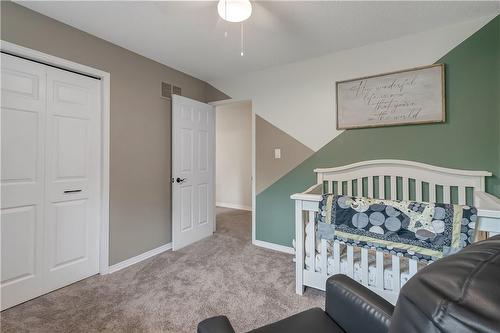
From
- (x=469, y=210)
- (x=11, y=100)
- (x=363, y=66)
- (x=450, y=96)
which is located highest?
(x=363, y=66)

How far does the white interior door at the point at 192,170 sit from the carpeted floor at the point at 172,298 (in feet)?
1.63

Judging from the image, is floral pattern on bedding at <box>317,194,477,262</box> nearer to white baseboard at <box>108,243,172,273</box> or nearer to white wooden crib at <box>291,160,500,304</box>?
white wooden crib at <box>291,160,500,304</box>

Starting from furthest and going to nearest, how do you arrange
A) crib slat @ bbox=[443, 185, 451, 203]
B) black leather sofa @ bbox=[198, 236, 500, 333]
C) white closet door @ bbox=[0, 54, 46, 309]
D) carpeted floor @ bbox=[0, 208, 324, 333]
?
crib slat @ bbox=[443, 185, 451, 203], white closet door @ bbox=[0, 54, 46, 309], carpeted floor @ bbox=[0, 208, 324, 333], black leather sofa @ bbox=[198, 236, 500, 333]

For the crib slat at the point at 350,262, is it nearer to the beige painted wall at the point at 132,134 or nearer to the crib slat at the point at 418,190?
the crib slat at the point at 418,190

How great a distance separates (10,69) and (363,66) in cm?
312

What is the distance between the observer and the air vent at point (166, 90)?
2932 mm

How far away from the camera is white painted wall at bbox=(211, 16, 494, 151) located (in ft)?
7.21

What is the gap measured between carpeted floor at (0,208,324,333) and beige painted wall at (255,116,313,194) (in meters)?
1.00

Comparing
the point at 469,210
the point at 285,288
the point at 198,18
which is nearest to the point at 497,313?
the point at 469,210

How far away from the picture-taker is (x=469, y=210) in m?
1.34

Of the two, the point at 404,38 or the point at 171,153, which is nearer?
the point at 404,38

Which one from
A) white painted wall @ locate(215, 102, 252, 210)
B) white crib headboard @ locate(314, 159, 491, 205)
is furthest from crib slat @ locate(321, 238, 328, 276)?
white painted wall @ locate(215, 102, 252, 210)

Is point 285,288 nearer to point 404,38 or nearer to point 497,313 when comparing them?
point 497,313

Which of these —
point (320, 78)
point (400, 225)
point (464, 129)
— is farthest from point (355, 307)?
point (320, 78)
